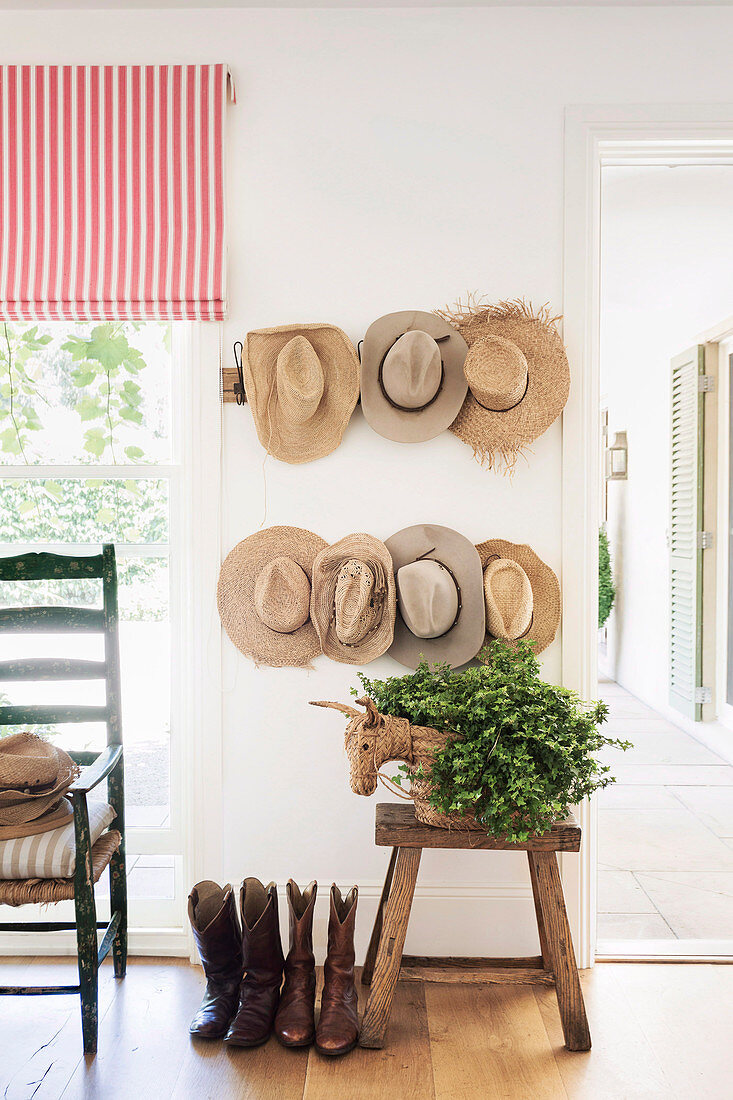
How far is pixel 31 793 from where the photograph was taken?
1819 mm

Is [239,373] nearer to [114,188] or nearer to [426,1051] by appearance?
[114,188]

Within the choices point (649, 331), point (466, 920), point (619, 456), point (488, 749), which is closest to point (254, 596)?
point (488, 749)

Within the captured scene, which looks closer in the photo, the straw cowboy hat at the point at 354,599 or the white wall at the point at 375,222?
the straw cowboy hat at the point at 354,599

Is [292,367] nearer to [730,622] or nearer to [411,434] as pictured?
[411,434]

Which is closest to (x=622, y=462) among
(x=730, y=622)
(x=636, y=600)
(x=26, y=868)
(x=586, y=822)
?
(x=636, y=600)

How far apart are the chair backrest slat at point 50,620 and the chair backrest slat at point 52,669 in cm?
8

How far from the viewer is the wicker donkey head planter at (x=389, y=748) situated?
1818 mm

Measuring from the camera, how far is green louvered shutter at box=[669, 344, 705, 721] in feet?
14.5

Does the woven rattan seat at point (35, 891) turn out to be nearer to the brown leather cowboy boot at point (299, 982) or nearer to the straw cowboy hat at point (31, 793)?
the straw cowboy hat at point (31, 793)

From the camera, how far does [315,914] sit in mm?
2307

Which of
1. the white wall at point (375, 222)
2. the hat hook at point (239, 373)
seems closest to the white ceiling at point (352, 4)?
the white wall at point (375, 222)

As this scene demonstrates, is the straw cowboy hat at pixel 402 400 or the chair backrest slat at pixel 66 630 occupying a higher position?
the straw cowboy hat at pixel 402 400

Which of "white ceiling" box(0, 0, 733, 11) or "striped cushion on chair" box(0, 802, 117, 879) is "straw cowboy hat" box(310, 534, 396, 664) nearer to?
"striped cushion on chair" box(0, 802, 117, 879)

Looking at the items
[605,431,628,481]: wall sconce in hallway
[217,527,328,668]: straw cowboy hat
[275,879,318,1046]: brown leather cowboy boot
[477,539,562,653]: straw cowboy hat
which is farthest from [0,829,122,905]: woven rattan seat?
[605,431,628,481]: wall sconce in hallway
